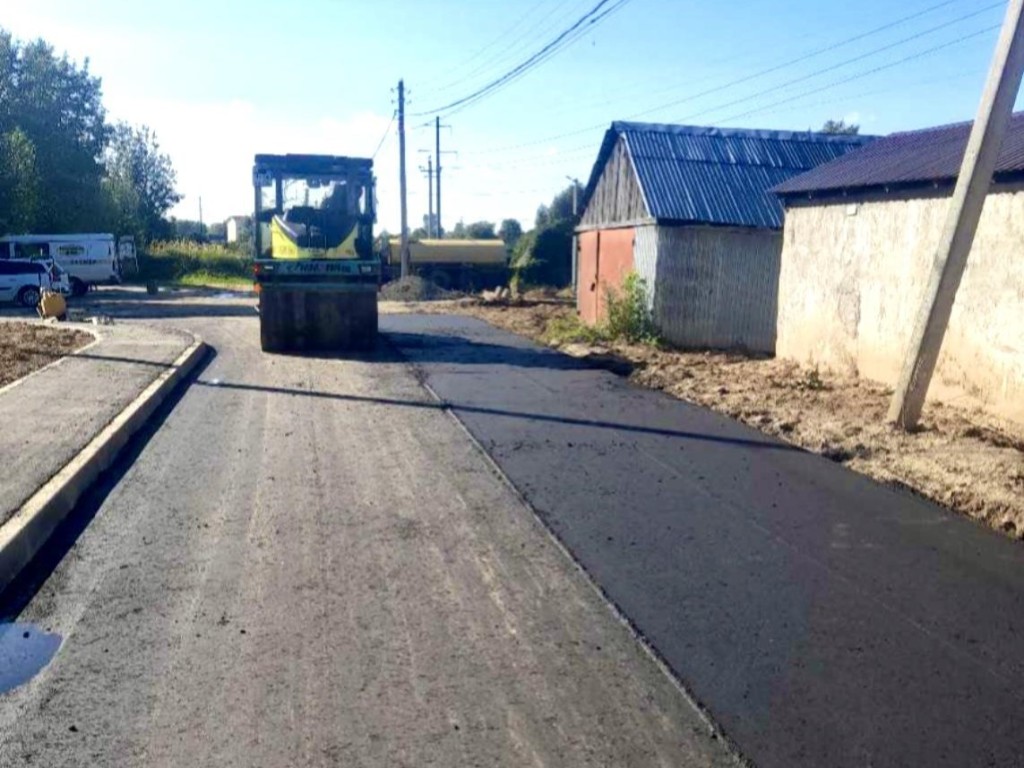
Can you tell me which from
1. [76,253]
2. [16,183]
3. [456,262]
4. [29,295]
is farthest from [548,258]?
[16,183]

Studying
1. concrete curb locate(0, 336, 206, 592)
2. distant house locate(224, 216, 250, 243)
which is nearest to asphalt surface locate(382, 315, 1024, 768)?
concrete curb locate(0, 336, 206, 592)

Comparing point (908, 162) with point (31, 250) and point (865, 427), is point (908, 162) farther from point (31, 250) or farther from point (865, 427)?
point (31, 250)

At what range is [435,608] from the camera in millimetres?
5578

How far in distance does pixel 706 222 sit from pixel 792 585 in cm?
1487

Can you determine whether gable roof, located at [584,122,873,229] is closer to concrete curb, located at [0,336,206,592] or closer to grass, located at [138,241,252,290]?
concrete curb, located at [0,336,206,592]

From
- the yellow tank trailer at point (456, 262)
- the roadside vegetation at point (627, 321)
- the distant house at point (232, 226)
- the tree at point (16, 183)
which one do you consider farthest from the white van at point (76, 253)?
the distant house at point (232, 226)

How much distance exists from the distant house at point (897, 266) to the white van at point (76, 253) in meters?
32.6

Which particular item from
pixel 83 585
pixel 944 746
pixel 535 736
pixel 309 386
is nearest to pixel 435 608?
pixel 535 736

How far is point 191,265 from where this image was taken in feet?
196

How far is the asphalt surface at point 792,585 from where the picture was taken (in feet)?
14.2

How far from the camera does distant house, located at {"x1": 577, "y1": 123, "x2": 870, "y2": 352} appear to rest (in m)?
20.3

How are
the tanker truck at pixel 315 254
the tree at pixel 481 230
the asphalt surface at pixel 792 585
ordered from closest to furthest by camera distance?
the asphalt surface at pixel 792 585, the tanker truck at pixel 315 254, the tree at pixel 481 230

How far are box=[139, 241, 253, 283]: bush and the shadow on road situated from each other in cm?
4963

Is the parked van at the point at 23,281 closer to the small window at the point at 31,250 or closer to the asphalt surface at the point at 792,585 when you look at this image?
the small window at the point at 31,250
